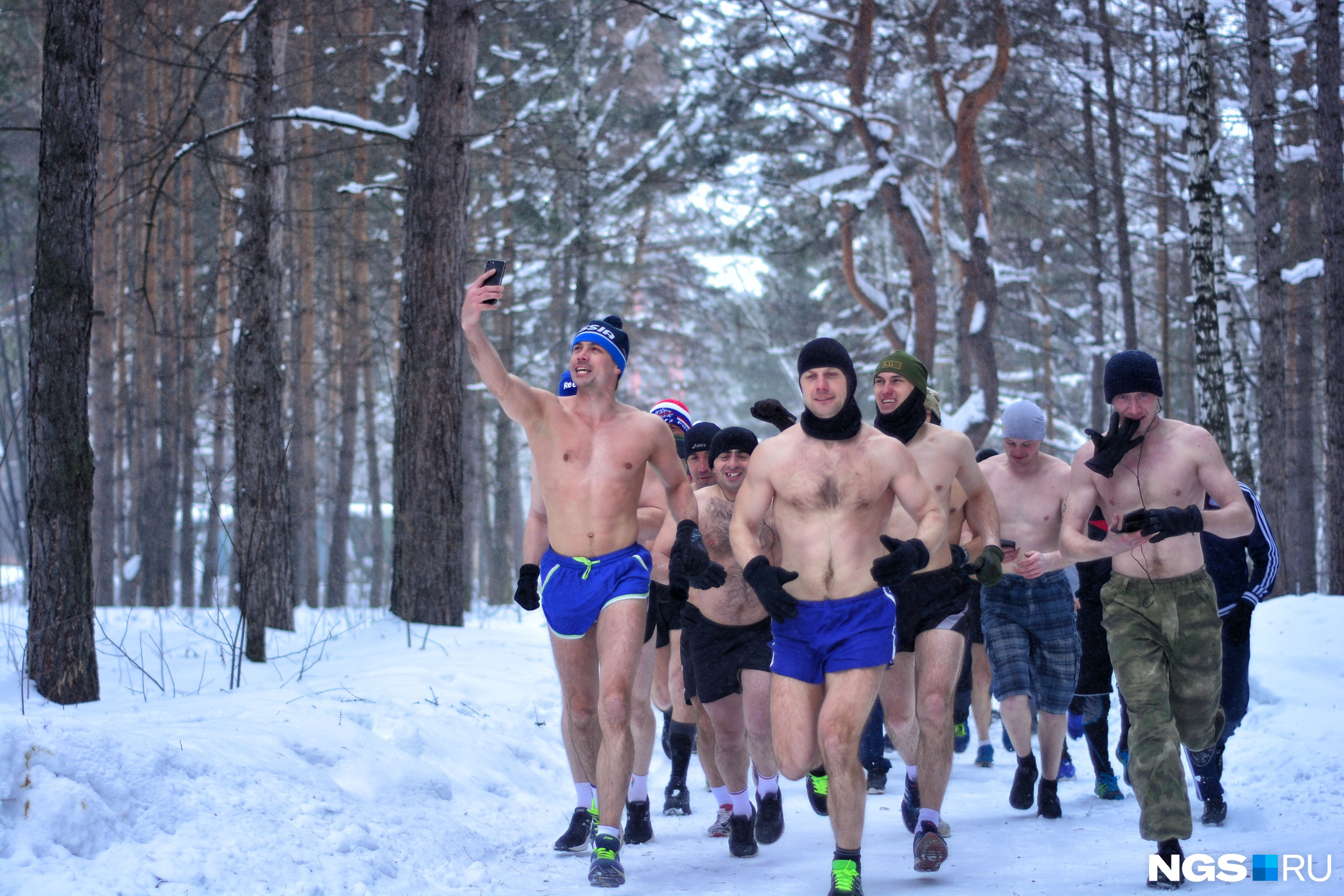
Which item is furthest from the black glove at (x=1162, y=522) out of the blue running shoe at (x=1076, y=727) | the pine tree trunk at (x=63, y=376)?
the pine tree trunk at (x=63, y=376)

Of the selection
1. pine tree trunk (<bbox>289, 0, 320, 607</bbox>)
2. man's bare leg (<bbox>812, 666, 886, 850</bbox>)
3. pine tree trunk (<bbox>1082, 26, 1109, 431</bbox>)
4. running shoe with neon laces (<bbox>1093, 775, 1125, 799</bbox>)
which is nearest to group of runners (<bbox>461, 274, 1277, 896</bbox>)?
man's bare leg (<bbox>812, 666, 886, 850</bbox>)

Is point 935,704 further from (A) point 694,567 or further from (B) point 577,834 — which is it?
(B) point 577,834

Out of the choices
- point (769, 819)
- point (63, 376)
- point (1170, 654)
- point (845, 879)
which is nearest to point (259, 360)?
point (63, 376)

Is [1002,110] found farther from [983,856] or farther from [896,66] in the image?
[983,856]

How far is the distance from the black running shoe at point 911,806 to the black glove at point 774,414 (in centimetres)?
195

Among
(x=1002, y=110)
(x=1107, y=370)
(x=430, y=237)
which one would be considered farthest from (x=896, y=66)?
(x=1107, y=370)

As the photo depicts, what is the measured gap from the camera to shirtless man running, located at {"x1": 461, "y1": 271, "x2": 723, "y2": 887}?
16.2 ft

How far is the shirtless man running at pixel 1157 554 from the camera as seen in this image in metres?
4.93

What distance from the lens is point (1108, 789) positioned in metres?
6.87

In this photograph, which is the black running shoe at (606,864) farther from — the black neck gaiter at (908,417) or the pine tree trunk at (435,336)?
the pine tree trunk at (435,336)

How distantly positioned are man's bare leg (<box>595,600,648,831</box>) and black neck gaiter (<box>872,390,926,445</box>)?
1.76 metres

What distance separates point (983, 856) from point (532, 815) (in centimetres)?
227

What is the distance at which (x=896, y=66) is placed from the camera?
1919cm

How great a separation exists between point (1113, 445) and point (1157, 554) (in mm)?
547
